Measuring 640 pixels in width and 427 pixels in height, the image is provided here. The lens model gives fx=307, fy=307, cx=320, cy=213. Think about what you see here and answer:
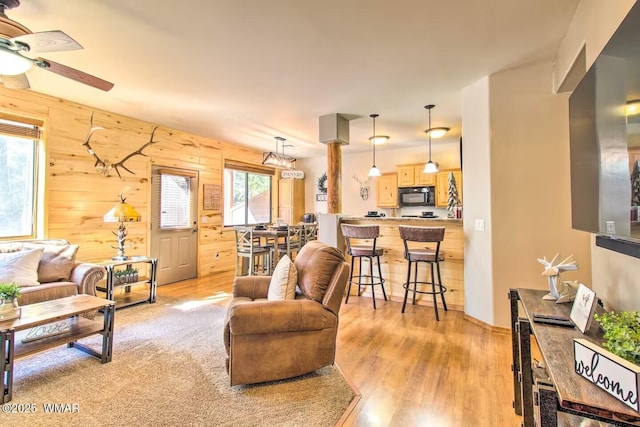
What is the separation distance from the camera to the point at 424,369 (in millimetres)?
2432

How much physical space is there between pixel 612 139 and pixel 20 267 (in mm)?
4720

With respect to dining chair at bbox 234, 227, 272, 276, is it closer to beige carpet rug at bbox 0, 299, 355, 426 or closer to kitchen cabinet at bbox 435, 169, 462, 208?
beige carpet rug at bbox 0, 299, 355, 426

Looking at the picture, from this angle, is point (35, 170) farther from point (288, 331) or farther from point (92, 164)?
point (288, 331)

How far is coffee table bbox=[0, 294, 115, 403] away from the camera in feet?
6.58

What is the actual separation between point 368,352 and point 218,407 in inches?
52.2

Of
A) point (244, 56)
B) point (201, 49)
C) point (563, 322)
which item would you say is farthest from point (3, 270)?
point (563, 322)

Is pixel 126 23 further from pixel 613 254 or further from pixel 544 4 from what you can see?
pixel 613 254

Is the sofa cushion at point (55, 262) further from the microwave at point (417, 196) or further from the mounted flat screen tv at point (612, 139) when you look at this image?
the microwave at point (417, 196)

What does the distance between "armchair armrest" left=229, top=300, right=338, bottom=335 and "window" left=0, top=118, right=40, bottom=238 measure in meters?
3.40

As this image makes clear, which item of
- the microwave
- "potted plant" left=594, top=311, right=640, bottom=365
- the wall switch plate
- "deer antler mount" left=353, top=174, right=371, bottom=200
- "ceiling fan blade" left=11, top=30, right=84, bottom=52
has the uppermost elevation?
"ceiling fan blade" left=11, top=30, right=84, bottom=52

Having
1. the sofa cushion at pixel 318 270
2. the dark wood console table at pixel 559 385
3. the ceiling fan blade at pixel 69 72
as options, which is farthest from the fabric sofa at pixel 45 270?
the dark wood console table at pixel 559 385

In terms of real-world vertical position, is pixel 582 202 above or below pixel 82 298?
above

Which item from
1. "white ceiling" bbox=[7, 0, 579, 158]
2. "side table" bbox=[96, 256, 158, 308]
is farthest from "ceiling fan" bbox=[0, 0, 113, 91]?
"side table" bbox=[96, 256, 158, 308]

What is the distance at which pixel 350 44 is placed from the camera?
104 inches
